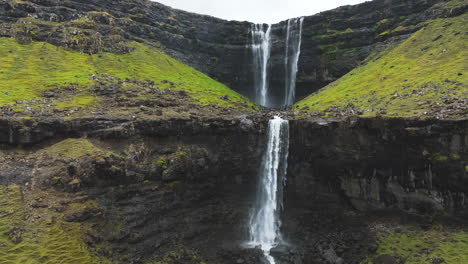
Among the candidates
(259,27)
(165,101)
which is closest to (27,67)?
(165,101)

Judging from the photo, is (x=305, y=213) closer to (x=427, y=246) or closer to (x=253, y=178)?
(x=253, y=178)

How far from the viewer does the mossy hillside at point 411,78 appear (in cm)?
4181

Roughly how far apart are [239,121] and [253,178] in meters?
9.19

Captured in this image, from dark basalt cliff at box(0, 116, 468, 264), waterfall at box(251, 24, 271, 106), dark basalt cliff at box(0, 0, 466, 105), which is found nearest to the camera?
dark basalt cliff at box(0, 116, 468, 264)

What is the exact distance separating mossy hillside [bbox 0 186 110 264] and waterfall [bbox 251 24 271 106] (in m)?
65.4

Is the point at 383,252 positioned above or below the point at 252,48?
below

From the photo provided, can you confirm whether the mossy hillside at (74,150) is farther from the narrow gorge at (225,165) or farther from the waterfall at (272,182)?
the waterfall at (272,182)

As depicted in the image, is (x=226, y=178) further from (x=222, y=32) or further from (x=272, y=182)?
(x=222, y=32)

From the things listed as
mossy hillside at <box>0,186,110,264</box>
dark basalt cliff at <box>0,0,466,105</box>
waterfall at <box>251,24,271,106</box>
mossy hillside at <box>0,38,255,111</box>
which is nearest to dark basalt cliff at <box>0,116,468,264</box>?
mossy hillside at <box>0,186,110,264</box>

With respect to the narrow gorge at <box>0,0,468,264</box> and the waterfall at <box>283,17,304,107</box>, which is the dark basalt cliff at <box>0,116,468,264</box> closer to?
the narrow gorge at <box>0,0,468,264</box>

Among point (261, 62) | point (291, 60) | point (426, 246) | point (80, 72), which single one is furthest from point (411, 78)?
point (80, 72)

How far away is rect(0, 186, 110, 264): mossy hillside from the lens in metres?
25.3

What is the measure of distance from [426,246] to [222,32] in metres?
81.0

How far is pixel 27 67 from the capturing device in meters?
56.6
